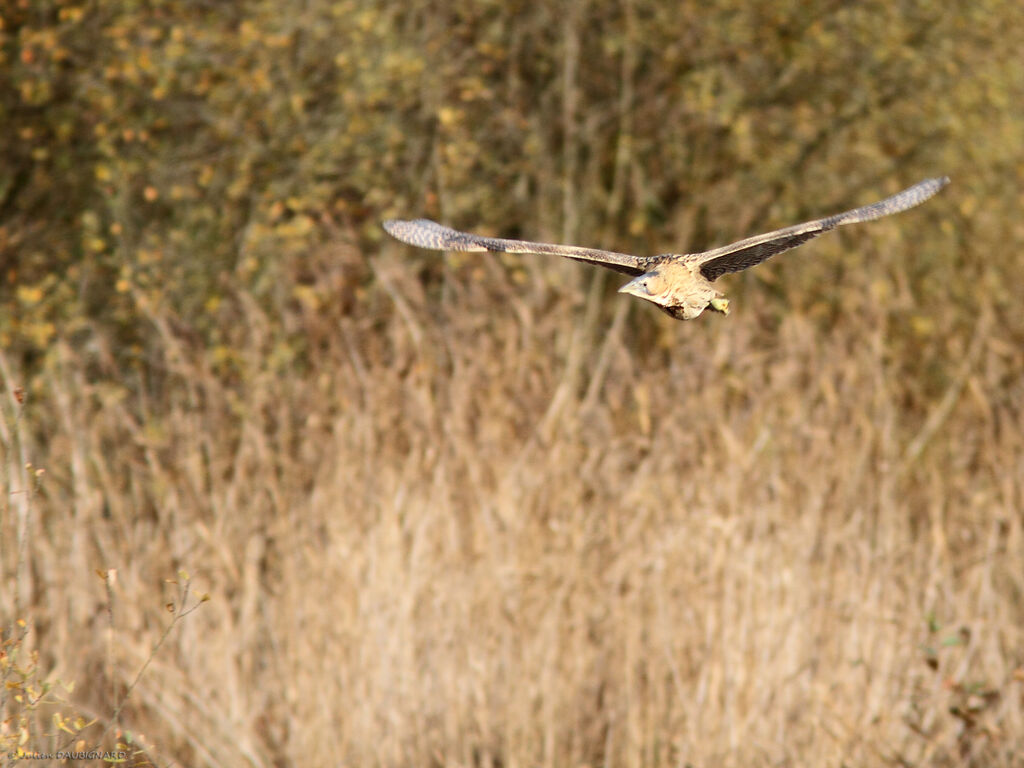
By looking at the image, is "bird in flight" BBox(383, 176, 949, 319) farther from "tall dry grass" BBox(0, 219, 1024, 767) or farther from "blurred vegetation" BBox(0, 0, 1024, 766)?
"tall dry grass" BBox(0, 219, 1024, 767)

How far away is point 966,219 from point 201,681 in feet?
20.5

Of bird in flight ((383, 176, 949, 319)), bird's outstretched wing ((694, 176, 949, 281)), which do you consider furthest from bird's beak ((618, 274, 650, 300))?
bird's outstretched wing ((694, 176, 949, 281))

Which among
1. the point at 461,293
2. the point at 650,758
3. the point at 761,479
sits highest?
the point at 461,293

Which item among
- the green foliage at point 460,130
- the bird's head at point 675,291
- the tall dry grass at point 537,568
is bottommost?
the tall dry grass at point 537,568

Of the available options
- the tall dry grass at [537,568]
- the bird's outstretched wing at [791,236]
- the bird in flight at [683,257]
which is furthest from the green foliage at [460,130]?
the bird's outstretched wing at [791,236]

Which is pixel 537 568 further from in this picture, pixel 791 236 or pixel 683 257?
pixel 791 236

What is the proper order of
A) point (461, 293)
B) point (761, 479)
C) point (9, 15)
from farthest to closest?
point (9, 15), point (461, 293), point (761, 479)

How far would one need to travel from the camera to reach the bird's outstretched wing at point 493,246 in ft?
7.20

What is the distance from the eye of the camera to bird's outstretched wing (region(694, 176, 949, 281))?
7.16 feet

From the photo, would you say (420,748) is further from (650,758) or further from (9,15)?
(9,15)

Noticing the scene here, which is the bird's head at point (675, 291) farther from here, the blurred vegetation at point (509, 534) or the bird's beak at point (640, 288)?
the blurred vegetation at point (509, 534)

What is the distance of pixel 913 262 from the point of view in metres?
8.69

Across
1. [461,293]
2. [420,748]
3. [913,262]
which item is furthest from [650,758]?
[913,262]

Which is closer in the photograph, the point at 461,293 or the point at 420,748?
the point at 420,748
